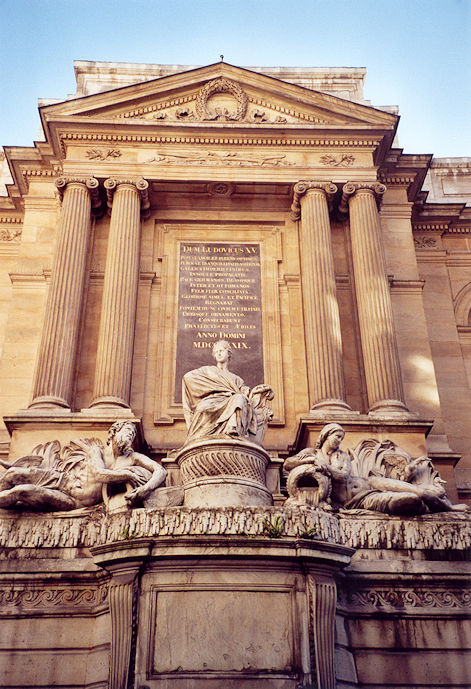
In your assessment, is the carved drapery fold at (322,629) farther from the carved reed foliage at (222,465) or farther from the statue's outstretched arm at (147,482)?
the statue's outstretched arm at (147,482)

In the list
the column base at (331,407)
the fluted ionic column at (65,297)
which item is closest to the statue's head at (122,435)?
the fluted ionic column at (65,297)

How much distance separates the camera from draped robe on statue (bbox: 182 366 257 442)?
9.97m

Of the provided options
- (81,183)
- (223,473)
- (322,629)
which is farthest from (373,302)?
(322,629)

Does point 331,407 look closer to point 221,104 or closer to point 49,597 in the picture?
point 49,597

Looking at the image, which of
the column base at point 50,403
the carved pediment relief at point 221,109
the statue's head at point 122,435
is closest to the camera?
the statue's head at point 122,435

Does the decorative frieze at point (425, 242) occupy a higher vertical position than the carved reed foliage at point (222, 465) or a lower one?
higher

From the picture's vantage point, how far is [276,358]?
16.2 m

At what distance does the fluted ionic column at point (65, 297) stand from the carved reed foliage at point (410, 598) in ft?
27.0

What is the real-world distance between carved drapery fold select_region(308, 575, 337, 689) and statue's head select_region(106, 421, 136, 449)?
3613 mm

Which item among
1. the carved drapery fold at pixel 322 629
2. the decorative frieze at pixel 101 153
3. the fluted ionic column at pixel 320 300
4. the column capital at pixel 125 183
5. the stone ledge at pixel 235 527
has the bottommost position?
the carved drapery fold at pixel 322 629

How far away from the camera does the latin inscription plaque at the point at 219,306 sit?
16172 millimetres

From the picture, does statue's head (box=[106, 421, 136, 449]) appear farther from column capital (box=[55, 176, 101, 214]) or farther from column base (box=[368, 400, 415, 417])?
column capital (box=[55, 176, 101, 214])

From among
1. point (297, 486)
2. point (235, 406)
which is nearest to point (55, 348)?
point (235, 406)

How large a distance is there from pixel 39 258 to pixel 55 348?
147 inches
